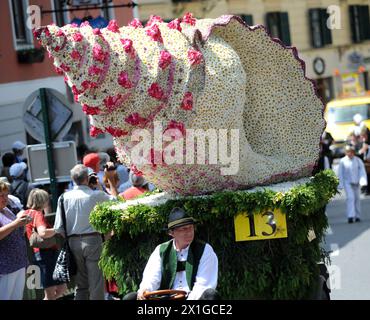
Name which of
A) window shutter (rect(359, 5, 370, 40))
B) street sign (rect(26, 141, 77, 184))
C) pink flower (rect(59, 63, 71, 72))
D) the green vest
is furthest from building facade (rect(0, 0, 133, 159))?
window shutter (rect(359, 5, 370, 40))

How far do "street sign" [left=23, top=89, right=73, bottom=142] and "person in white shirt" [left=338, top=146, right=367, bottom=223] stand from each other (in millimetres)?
8538

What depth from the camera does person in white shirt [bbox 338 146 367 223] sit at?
21.3 metres

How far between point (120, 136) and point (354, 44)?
42755 millimetres

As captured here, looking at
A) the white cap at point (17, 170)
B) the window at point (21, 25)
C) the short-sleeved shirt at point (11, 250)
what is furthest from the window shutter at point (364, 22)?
the short-sleeved shirt at point (11, 250)

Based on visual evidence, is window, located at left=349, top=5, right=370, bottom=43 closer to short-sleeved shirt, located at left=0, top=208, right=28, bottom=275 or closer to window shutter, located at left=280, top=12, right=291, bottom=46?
window shutter, located at left=280, top=12, right=291, bottom=46

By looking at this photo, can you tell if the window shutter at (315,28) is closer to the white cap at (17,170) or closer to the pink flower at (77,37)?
the white cap at (17,170)

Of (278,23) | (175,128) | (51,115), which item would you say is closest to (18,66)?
(51,115)

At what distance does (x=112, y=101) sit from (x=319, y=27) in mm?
39938

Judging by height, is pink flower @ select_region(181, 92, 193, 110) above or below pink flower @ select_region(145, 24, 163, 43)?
below

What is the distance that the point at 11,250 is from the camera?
10.9m

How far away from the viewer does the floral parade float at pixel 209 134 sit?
8.90 m

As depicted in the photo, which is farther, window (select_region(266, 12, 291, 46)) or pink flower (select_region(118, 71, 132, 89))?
window (select_region(266, 12, 291, 46))

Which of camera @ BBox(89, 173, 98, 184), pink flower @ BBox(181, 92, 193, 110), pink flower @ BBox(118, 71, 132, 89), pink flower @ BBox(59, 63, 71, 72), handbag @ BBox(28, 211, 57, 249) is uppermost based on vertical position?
pink flower @ BBox(59, 63, 71, 72)

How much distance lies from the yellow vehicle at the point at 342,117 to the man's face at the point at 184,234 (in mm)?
24604
